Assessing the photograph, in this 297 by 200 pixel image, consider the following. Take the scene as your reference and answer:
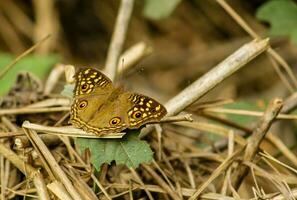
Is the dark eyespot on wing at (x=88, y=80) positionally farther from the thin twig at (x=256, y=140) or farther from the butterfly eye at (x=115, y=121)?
the thin twig at (x=256, y=140)

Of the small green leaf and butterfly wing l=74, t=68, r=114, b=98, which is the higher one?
butterfly wing l=74, t=68, r=114, b=98

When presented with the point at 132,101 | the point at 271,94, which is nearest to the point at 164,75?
the point at 271,94

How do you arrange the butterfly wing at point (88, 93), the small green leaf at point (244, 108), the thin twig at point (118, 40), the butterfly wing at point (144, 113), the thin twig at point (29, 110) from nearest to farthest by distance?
1. the butterfly wing at point (144, 113)
2. the butterfly wing at point (88, 93)
3. the thin twig at point (29, 110)
4. the thin twig at point (118, 40)
5. the small green leaf at point (244, 108)

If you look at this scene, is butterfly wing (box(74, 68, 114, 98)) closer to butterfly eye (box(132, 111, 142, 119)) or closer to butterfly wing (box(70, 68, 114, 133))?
butterfly wing (box(70, 68, 114, 133))

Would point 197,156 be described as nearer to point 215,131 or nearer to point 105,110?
point 215,131

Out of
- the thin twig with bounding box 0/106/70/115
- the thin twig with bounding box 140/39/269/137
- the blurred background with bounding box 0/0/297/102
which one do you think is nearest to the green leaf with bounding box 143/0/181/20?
the blurred background with bounding box 0/0/297/102

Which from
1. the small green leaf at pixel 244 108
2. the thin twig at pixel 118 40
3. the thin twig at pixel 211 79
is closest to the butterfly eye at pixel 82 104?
the thin twig at pixel 211 79
